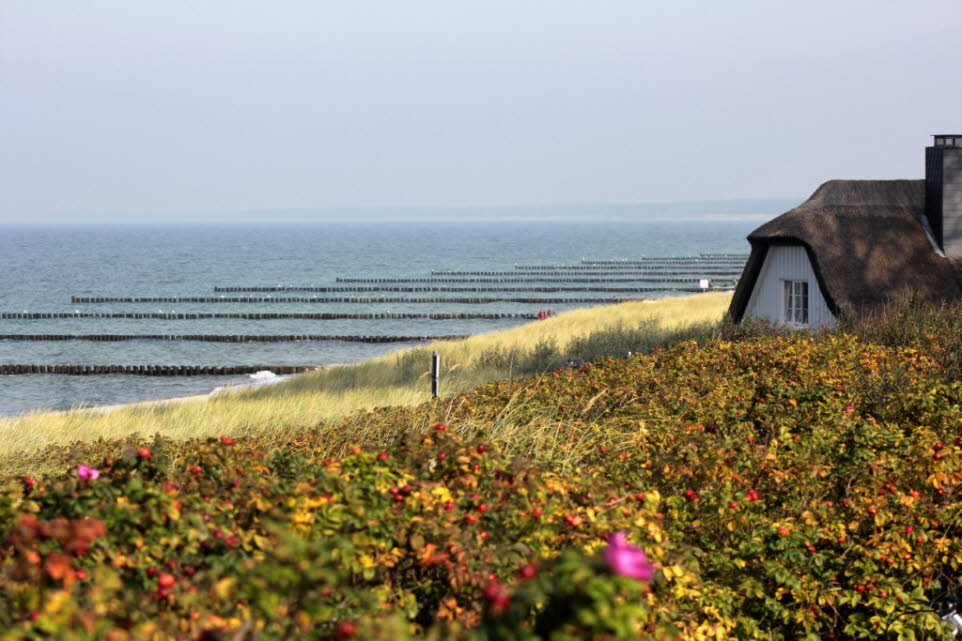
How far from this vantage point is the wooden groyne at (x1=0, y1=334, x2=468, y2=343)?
52156 mm

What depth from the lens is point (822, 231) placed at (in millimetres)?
24484

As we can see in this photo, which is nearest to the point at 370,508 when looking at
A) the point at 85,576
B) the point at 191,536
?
the point at 191,536

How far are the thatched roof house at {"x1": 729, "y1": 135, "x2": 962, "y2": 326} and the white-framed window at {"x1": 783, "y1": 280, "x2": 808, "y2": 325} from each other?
2cm

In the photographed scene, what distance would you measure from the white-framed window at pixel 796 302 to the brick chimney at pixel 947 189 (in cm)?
319

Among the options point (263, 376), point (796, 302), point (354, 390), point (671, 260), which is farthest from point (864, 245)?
point (671, 260)

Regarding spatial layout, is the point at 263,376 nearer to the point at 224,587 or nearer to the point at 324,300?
the point at 224,587

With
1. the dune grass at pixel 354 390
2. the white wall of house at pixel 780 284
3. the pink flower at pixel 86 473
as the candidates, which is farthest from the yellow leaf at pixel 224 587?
the white wall of house at pixel 780 284

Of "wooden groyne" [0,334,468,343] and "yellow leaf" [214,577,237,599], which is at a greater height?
"yellow leaf" [214,577,237,599]

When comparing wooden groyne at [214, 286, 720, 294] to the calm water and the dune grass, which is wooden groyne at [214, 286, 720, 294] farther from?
the dune grass

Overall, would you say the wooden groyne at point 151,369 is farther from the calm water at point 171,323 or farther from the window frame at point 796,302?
the window frame at point 796,302

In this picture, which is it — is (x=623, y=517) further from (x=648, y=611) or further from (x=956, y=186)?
(x=956, y=186)

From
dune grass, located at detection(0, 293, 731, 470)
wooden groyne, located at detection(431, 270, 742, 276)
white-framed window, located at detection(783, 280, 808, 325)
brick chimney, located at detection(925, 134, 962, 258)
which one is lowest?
wooden groyne, located at detection(431, 270, 742, 276)

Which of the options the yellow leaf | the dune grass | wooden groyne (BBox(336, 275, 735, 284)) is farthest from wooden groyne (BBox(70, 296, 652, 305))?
the yellow leaf

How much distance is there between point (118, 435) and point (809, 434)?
1092cm
